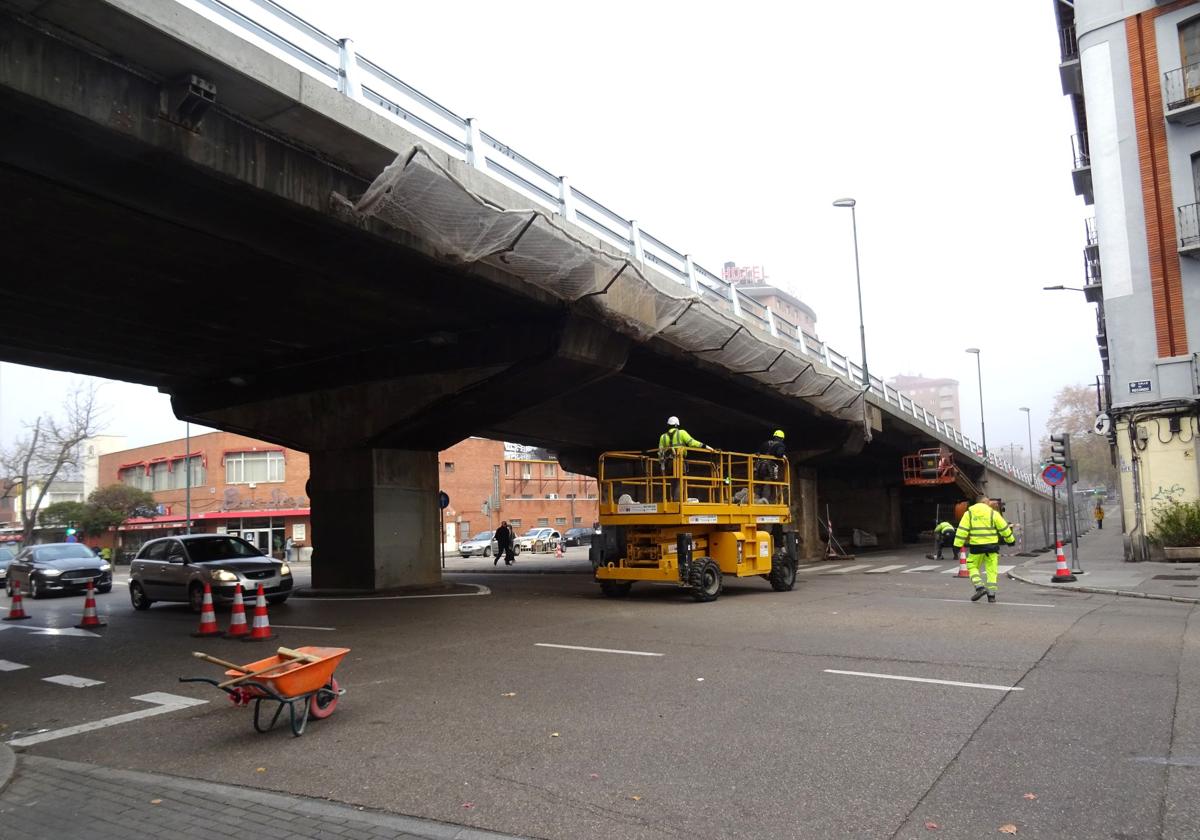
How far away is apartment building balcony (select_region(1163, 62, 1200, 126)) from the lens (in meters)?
23.2

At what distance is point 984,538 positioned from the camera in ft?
47.2

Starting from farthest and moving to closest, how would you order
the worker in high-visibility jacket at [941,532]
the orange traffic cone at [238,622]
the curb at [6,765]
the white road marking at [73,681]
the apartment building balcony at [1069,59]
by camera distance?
the apartment building balcony at [1069,59]
the worker in high-visibility jacket at [941,532]
the orange traffic cone at [238,622]
the white road marking at [73,681]
the curb at [6,765]

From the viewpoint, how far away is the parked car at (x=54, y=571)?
22.7m

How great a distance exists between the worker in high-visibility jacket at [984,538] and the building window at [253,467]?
2012 inches

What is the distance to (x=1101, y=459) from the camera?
10100cm

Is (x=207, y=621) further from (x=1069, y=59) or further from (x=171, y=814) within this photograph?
(x=1069, y=59)

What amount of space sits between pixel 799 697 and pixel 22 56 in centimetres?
908

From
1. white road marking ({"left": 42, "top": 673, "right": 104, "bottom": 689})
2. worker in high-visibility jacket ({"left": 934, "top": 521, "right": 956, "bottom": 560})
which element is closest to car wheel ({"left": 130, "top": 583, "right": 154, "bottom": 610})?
white road marking ({"left": 42, "top": 673, "right": 104, "bottom": 689})

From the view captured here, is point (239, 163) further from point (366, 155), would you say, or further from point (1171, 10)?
point (1171, 10)

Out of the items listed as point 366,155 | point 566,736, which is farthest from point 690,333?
point 566,736

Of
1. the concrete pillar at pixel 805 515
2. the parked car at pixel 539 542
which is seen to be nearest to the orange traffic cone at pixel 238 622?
the concrete pillar at pixel 805 515

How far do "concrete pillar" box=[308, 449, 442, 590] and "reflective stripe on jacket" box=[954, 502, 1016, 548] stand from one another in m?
12.5

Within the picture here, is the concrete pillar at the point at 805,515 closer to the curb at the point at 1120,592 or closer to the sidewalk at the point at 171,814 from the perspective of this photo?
the curb at the point at 1120,592

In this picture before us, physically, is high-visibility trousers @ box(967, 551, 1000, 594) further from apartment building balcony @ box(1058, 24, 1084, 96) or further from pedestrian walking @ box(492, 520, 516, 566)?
apartment building balcony @ box(1058, 24, 1084, 96)
